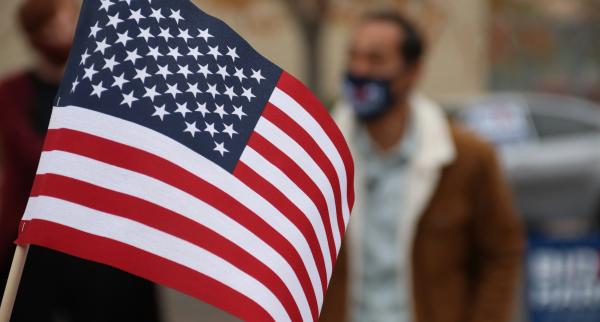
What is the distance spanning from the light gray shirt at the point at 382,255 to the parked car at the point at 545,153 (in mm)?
7122

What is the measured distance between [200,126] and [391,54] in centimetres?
158

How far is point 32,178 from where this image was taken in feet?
12.5

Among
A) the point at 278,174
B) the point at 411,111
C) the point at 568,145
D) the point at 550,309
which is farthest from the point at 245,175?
the point at 568,145

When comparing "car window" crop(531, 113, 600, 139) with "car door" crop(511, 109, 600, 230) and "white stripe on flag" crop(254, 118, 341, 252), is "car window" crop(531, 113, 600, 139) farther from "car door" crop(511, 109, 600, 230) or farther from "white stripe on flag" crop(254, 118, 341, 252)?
"white stripe on flag" crop(254, 118, 341, 252)

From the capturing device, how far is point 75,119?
7.16 ft

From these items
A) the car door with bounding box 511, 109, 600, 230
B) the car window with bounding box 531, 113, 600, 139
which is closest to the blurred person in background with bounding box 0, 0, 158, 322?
the car door with bounding box 511, 109, 600, 230

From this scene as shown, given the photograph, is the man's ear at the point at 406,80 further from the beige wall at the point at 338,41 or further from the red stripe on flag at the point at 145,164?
the beige wall at the point at 338,41

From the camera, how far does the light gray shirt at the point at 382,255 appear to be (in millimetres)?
3594

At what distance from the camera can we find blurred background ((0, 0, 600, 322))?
5.92m

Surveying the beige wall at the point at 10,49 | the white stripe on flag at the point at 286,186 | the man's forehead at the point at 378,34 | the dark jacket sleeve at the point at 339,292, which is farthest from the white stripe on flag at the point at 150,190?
the beige wall at the point at 10,49

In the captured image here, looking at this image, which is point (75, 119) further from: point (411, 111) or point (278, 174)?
point (411, 111)

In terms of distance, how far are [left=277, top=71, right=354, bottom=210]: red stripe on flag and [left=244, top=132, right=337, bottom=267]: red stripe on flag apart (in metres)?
0.12

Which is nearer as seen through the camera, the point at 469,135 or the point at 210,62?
the point at 210,62

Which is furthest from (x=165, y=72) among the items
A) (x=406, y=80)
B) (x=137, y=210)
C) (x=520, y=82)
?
(x=520, y=82)
